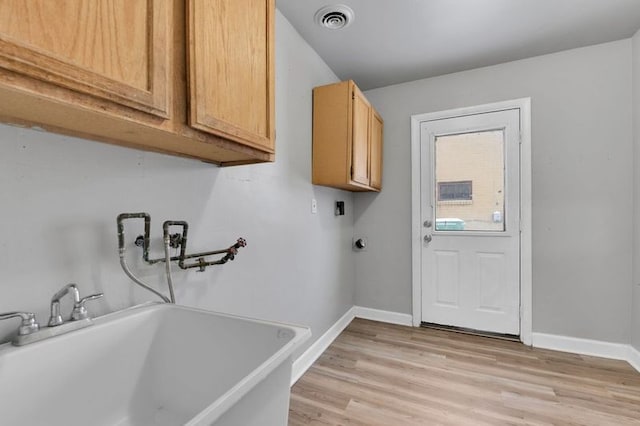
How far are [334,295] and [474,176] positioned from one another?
5.65 ft

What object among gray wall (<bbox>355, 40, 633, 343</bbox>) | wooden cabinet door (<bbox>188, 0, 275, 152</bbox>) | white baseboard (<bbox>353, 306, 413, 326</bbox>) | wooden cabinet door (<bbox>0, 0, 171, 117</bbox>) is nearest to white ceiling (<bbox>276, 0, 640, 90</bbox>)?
gray wall (<bbox>355, 40, 633, 343</bbox>)

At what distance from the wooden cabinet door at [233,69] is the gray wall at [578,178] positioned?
2252mm

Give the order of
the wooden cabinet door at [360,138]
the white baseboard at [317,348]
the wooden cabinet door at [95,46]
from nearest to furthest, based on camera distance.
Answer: the wooden cabinet door at [95,46] → the white baseboard at [317,348] → the wooden cabinet door at [360,138]

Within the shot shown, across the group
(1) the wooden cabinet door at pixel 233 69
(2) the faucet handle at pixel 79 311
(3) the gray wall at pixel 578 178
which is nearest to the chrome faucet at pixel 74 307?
(2) the faucet handle at pixel 79 311

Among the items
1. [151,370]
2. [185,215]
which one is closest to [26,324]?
[151,370]

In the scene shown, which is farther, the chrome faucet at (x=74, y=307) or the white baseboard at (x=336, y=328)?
the white baseboard at (x=336, y=328)

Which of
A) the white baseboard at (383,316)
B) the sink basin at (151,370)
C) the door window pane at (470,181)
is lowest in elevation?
the white baseboard at (383,316)

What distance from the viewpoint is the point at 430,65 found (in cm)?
256

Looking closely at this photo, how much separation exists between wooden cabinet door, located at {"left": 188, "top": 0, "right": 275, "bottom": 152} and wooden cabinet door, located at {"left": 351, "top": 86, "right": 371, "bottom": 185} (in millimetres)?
1096

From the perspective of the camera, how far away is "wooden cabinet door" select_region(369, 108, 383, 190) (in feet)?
8.70

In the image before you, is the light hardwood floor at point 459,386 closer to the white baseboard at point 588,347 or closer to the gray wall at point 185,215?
the white baseboard at point 588,347

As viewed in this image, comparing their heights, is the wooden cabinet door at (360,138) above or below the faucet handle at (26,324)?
above

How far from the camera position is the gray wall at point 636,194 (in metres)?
2.11

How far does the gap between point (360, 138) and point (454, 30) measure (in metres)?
1.00
